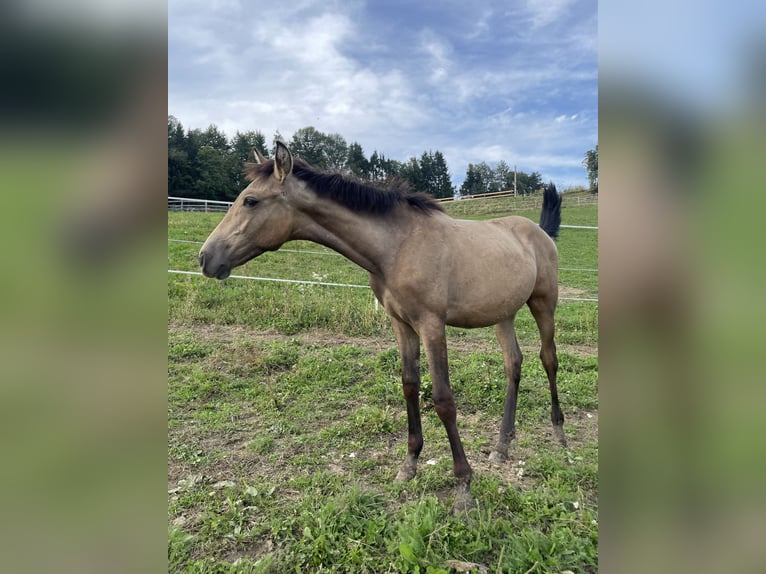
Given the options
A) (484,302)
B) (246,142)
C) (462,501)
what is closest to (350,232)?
(484,302)

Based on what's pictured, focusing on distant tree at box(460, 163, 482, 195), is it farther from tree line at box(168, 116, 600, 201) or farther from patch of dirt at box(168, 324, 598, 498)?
patch of dirt at box(168, 324, 598, 498)

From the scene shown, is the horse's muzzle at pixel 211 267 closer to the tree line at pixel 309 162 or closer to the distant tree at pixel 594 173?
the tree line at pixel 309 162

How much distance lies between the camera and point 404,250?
2.65 metres

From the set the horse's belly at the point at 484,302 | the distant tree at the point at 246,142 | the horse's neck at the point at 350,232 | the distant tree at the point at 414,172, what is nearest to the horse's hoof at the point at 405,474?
the horse's belly at the point at 484,302

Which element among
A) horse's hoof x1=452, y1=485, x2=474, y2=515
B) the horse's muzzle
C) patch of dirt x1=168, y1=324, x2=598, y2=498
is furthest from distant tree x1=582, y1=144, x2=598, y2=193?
patch of dirt x1=168, y1=324, x2=598, y2=498

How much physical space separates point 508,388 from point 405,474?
1249 mm

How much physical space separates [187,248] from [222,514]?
865cm

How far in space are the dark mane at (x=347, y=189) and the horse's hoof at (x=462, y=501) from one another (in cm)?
192

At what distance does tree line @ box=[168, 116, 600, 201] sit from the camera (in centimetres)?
341

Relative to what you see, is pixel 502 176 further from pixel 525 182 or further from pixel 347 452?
pixel 347 452

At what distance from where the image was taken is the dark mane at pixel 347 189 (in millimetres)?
2551
